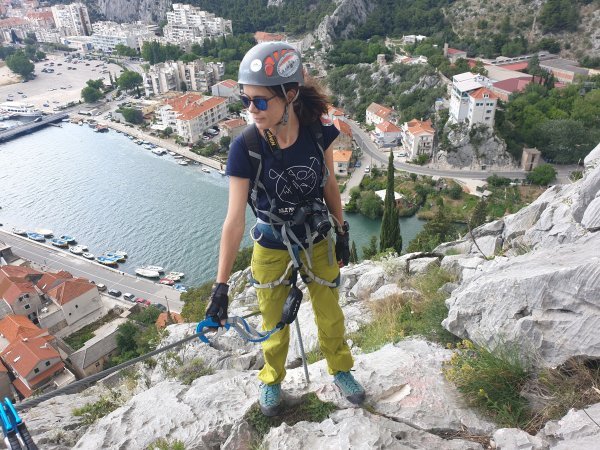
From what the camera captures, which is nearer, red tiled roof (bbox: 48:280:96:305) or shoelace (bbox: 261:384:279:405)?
shoelace (bbox: 261:384:279:405)

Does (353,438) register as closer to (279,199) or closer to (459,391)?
(459,391)

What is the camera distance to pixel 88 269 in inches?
811

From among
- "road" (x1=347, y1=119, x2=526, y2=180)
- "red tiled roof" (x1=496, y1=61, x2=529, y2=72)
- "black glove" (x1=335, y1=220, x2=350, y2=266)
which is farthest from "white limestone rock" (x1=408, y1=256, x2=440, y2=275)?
"red tiled roof" (x1=496, y1=61, x2=529, y2=72)

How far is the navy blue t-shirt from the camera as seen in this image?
2172mm

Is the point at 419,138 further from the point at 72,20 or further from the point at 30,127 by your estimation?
the point at 72,20

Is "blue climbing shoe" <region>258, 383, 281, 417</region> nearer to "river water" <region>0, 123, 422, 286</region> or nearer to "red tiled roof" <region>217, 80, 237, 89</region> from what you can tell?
"river water" <region>0, 123, 422, 286</region>

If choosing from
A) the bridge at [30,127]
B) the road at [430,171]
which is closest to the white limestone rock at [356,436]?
the road at [430,171]

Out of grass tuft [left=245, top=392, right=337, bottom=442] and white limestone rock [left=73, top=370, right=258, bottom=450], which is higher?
grass tuft [left=245, top=392, right=337, bottom=442]

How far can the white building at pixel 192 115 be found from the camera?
109 ft

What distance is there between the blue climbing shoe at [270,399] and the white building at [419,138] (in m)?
26.0

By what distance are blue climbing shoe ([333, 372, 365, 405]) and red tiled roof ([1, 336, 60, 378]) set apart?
42.1 ft

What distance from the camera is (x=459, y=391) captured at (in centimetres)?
248

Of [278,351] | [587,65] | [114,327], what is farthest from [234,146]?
[587,65]

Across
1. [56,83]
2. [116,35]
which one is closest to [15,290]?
[56,83]
